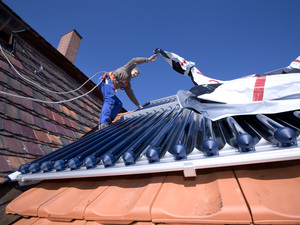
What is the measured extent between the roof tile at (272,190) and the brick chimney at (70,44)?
8287 millimetres

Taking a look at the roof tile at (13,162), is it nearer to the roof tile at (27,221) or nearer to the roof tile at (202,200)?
the roof tile at (27,221)

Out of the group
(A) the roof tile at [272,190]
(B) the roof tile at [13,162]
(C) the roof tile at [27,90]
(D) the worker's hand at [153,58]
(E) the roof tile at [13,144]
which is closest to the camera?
(A) the roof tile at [272,190]

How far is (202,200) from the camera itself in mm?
914

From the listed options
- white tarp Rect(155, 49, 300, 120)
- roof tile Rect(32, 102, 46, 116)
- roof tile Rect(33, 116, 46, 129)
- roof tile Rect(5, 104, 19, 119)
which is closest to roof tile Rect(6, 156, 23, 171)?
roof tile Rect(5, 104, 19, 119)

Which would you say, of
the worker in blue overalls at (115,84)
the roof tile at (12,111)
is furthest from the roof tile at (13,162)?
the worker in blue overalls at (115,84)

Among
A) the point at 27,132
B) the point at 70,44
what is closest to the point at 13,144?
the point at 27,132

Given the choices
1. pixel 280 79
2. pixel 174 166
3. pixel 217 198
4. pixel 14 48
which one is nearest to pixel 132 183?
pixel 174 166

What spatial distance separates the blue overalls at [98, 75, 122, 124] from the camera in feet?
12.0

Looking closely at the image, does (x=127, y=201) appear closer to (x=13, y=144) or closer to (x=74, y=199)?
(x=74, y=199)

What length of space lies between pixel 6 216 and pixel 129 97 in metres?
4.10

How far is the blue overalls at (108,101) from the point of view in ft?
12.0

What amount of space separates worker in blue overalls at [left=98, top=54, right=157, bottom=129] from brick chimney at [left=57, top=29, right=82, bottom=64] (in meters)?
4.34

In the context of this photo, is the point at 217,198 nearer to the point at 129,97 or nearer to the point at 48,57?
the point at 129,97

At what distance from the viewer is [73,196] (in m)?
1.33
